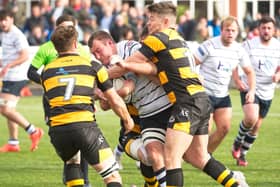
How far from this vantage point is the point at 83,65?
9.45 metres

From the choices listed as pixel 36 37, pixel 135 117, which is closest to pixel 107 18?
pixel 36 37

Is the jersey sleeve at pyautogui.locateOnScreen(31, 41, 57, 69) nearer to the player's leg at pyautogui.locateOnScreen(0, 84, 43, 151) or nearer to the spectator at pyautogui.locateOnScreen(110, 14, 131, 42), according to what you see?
the player's leg at pyautogui.locateOnScreen(0, 84, 43, 151)

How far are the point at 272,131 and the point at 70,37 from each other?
9.52 m

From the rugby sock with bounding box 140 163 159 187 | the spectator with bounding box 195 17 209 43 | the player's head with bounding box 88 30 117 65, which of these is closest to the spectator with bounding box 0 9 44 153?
the rugby sock with bounding box 140 163 159 187

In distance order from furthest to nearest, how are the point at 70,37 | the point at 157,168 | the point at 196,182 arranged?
the point at 196,182, the point at 157,168, the point at 70,37

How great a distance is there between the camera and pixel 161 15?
9.79 meters

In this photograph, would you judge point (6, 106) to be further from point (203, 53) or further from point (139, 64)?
point (139, 64)

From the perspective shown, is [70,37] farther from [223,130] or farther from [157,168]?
[223,130]

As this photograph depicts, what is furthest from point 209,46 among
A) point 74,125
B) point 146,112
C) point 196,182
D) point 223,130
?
point 74,125

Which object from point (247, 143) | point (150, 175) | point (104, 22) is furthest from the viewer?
point (104, 22)

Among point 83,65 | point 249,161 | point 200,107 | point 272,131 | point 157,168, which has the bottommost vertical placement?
point 272,131

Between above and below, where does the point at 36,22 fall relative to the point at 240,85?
below

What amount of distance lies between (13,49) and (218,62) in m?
3.94

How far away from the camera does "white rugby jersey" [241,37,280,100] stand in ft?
48.0
